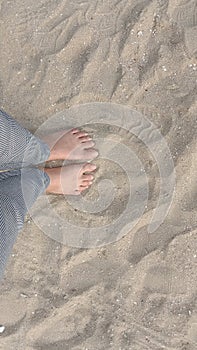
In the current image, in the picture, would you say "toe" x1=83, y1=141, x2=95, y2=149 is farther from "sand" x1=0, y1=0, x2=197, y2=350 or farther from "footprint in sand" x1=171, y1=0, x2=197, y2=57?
"footprint in sand" x1=171, y1=0, x2=197, y2=57

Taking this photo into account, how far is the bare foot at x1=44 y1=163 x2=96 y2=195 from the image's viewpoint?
2.21 metres

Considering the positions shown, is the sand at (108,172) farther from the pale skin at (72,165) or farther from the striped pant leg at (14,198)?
the striped pant leg at (14,198)

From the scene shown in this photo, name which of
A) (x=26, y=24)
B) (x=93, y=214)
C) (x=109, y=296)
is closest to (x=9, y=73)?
(x=26, y=24)

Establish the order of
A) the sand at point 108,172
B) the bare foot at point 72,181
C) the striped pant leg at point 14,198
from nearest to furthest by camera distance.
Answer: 1. the striped pant leg at point 14,198
2. the sand at point 108,172
3. the bare foot at point 72,181

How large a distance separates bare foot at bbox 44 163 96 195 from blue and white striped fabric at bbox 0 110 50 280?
0.40 feet

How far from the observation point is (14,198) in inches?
73.6

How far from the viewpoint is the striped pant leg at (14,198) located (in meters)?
1.77

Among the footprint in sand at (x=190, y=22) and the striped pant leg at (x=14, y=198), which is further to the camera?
the footprint in sand at (x=190, y=22)

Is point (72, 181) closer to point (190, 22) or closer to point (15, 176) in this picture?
point (15, 176)

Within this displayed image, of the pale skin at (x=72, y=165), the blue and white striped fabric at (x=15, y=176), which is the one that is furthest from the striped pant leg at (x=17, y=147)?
the pale skin at (x=72, y=165)

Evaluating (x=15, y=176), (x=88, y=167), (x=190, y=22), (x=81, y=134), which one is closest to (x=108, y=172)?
(x=88, y=167)

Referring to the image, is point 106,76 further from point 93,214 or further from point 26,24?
point 93,214

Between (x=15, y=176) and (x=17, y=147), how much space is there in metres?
0.15

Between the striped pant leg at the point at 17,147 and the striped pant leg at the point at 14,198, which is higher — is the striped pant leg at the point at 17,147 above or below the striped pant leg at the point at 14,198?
above
